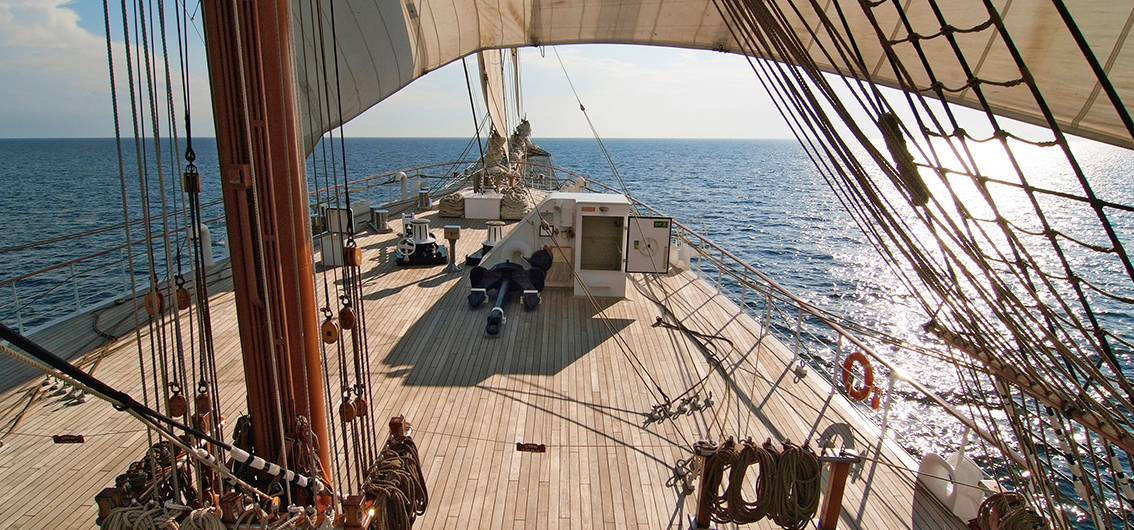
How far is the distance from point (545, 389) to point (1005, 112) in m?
4.60

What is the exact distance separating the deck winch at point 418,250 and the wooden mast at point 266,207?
25.4 ft

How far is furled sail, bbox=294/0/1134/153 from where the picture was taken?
3123 millimetres

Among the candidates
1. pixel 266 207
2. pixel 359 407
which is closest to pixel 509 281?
pixel 359 407

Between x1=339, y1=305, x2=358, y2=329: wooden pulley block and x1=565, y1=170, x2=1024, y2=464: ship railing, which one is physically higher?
x1=339, y1=305, x2=358, y2=329: wooden pulley block

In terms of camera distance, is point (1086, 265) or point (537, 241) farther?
point (1086, 265)

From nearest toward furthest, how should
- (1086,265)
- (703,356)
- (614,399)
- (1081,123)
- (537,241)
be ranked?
1. (1081,123)
2. (614,399)
3. (703,356)
4. (537,241)
5. (1086,265)

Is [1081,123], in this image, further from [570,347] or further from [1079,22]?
[570,347]

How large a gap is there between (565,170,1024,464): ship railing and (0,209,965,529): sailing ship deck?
1.60ft

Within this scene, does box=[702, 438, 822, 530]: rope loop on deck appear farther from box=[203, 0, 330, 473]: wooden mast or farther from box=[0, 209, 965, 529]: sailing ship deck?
box=[203, 0, 330, 473]: wooden mast

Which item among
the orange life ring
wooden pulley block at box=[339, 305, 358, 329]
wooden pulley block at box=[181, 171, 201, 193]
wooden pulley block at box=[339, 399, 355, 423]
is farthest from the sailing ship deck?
wooden pulley block at box=[181, 171, 201, 193]

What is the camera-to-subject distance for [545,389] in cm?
636

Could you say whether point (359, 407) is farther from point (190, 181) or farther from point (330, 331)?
point (190, 181)

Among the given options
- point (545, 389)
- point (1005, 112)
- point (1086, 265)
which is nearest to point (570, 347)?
point (545, 389)

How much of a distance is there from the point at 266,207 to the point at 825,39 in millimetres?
5366
